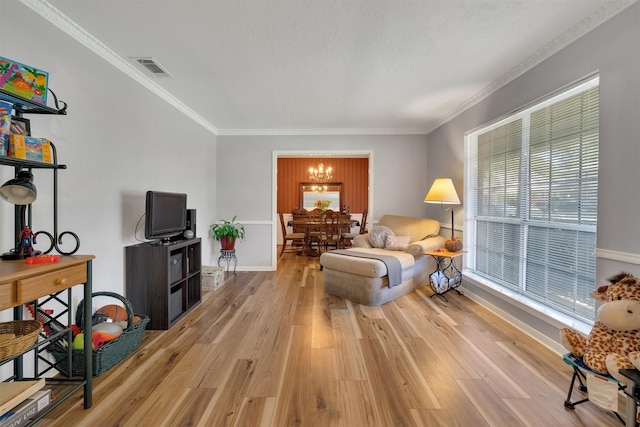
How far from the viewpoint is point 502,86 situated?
291cm

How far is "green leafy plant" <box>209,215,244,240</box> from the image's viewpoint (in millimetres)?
4613

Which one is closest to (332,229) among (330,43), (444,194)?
(444,194)

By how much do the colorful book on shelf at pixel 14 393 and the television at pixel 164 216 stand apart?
1411 mm

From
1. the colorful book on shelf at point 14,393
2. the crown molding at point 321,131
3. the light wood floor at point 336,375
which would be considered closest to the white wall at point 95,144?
the colorful book on shelf at point 14,393

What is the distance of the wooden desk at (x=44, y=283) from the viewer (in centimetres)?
119

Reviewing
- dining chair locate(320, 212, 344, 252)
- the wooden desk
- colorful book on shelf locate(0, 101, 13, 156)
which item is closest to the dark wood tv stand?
the wooden desk

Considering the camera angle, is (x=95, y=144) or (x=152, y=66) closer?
(x=95, y=144)

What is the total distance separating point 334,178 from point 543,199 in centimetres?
575

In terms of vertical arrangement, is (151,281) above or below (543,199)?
below

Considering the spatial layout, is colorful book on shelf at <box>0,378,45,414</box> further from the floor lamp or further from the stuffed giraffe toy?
the floor lamp

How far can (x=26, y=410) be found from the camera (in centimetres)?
127

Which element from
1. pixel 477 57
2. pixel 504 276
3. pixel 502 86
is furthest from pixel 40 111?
pixel 504 276

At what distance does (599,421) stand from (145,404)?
8.27ft

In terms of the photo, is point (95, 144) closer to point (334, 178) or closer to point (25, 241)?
point (25, 241)
